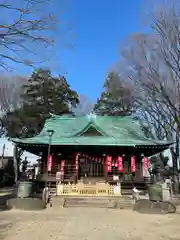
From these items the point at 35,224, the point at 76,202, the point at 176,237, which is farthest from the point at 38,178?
the point at 176,237

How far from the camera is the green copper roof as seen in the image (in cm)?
1941

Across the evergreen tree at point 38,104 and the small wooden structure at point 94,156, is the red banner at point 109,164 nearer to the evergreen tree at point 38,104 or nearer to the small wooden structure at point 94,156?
the small wooden structure at point 94,156

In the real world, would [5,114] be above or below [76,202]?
above

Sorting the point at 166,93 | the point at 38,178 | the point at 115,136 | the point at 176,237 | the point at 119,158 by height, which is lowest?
the point at 176,237

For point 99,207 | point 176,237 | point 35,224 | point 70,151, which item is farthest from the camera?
point 70,151

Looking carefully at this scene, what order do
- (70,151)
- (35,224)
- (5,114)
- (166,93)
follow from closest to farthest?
(35,224)
(166,93)
(70,151)
(5,114)

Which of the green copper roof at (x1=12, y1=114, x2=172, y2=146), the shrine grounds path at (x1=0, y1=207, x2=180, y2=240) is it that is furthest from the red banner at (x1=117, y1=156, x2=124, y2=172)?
the shrine grounds path at (x1=0, y1=207, x2=180, y2=240)

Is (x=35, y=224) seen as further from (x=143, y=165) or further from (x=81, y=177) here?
(x=143, y=165)

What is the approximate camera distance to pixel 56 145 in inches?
755

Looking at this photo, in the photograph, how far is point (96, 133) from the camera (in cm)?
2189

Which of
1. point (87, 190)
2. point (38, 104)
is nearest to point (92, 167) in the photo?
point (87, 190)

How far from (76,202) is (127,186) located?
5721 millimetres

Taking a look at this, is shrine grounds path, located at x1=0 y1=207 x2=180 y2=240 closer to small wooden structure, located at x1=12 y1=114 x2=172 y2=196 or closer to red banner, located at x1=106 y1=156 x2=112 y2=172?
small wooden structure, located at x1=12 y1=114 x2=172 y2=196

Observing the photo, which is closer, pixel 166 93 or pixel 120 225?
pixel 120 225
